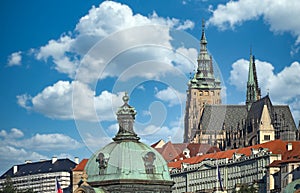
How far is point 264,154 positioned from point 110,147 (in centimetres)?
12195

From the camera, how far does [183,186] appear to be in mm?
194000

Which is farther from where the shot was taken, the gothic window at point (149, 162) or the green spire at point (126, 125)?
the green spire at point (126, 125)

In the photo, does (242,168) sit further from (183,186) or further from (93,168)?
(93,168)

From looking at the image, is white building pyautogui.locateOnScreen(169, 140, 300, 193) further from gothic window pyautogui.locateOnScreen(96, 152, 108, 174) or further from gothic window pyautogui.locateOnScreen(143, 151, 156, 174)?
gothic window pyautogui.locateOnScreen(96, 152, 108, 174)

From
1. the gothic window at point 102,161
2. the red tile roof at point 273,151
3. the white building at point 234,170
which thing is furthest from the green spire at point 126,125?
the red tile roof at point 273,151

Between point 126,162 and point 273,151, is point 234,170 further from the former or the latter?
point 126,162

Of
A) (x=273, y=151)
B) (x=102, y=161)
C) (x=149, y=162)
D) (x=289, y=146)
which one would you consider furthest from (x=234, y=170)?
(x=102, y=161)

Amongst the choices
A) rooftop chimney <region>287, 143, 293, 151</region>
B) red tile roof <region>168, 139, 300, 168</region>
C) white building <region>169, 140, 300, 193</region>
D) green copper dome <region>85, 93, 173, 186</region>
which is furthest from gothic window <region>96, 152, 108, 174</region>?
rooftop chimney <region>287, 143, 293, 151</region>

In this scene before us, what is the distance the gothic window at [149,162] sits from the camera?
144 ft

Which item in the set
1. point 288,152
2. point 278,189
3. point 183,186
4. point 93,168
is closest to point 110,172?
point 93,168

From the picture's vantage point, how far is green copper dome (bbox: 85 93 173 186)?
142 feet

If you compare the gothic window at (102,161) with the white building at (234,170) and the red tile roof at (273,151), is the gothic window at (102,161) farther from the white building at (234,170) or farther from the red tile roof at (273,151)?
the red tile roof at (273,151)

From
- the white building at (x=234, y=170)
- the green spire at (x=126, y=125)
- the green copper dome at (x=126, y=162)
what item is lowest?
the green copper dome at (x=126, y=162)

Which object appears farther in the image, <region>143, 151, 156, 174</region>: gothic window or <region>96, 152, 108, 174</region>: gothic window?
<region>143, 151, 156, 174</region>: gothic window
